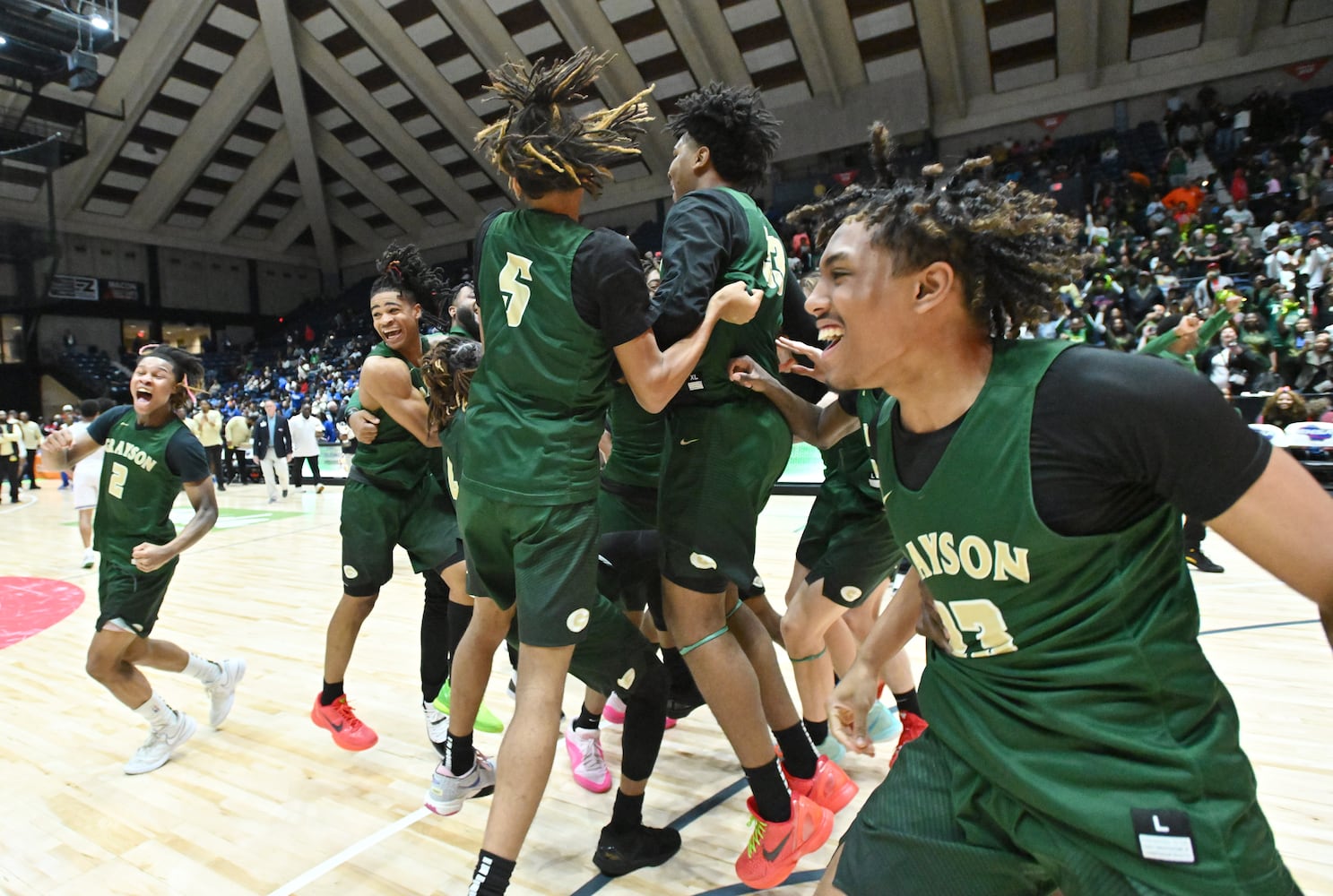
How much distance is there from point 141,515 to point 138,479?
0.15 metres

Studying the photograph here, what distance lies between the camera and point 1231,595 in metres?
5.14

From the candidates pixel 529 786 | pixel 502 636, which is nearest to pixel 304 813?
pixel 502 636

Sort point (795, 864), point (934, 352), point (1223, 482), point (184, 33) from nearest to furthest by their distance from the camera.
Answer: point (1223, 482) → point (934, 352) → point (795, 864) → point (184, 33)

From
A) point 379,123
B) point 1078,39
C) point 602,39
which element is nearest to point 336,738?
point 602,39

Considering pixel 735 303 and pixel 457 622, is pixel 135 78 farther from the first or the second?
pixel 735 303

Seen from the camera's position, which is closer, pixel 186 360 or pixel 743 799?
pixel 743 799

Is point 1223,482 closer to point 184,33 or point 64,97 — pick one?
point 184,33

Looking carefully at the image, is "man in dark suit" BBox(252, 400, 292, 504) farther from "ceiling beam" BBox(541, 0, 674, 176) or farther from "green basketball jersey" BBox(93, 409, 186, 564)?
"green basketball jersey" BBox(93, 409, 186, 564)

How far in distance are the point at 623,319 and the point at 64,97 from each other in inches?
1011

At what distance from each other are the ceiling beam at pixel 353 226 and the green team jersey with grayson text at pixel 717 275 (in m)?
28.1

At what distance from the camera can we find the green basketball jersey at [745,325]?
89.4 inches

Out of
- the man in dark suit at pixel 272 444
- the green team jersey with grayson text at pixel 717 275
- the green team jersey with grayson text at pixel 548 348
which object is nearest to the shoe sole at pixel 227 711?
the green team jersey with grayson text at pixel 548 348

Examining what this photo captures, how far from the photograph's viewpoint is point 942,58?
56.8 ft

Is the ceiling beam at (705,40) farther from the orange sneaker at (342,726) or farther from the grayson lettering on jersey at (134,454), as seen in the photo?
the orange sneaker at (342,726)
